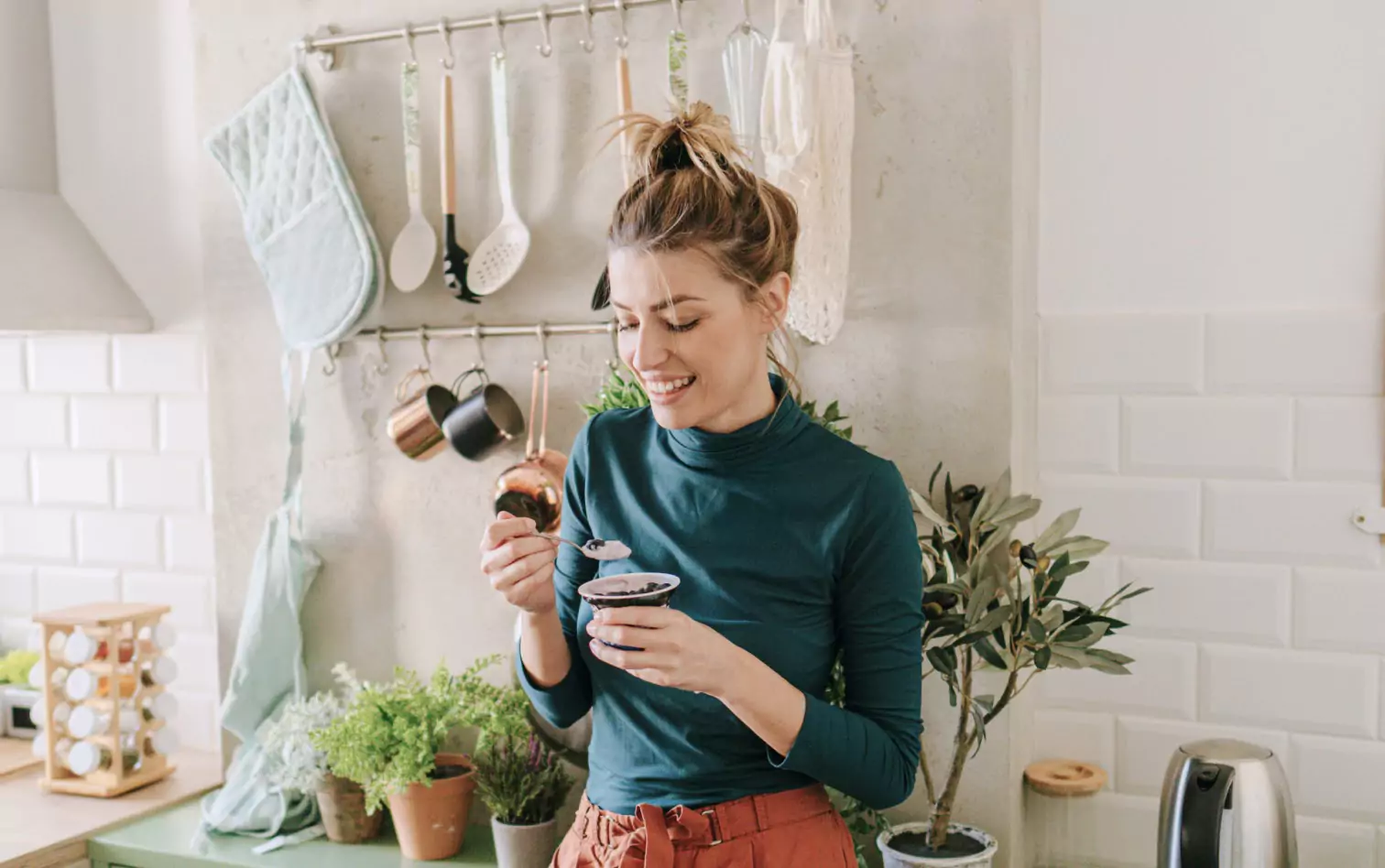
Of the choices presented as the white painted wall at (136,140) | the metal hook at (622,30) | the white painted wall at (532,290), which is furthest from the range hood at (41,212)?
the metal hook at (622,30)

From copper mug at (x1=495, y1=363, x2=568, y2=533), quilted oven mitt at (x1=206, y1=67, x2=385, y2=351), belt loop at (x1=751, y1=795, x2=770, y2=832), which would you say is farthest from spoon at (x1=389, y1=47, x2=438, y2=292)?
belt loop at (x1=751, y1=795, x2=770, y2=832)

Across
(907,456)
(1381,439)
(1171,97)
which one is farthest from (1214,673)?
(1171,97)

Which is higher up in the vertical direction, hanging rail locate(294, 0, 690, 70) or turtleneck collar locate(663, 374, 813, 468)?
hanging rail locate(294, 0, 690, 70)

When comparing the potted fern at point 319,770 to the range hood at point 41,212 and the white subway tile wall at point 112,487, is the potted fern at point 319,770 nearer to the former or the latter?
the white subway tile wall at point 112,487

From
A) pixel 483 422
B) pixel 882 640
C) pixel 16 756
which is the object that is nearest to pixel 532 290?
pixel 483 422

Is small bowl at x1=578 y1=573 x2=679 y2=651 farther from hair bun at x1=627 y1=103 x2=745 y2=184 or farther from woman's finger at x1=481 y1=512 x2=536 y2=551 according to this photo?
hair bun at x1=627 y1=103 x2=745 y2=184

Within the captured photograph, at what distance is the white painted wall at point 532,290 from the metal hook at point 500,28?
0.06ft

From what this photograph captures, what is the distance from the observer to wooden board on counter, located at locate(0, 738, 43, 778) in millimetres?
2338

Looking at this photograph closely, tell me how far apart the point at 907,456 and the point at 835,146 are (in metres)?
0.45

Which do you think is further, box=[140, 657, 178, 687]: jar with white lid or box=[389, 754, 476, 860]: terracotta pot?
box=[140, 657, 178, 687]: jar with white lid

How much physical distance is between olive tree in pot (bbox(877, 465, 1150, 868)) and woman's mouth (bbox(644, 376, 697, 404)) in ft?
1.63

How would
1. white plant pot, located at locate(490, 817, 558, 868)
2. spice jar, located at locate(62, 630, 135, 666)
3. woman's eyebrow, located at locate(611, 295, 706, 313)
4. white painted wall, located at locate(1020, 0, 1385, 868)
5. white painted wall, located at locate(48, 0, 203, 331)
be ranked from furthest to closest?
1. white painted wall, located at locate(48, 0, 203, 331)
2. spice jar, located at locate(62, 630, 135, 666)
3. white plant pot, located at locate(490, 817, 558, 868)
4. white painted wall, located at locate(1020, 0, 1385, 868)
5. woman's eyebrow, located at locate(611, 295, 706, 313)

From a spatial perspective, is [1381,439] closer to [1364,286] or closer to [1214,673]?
[1364,286]

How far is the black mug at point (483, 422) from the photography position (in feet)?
6.40
